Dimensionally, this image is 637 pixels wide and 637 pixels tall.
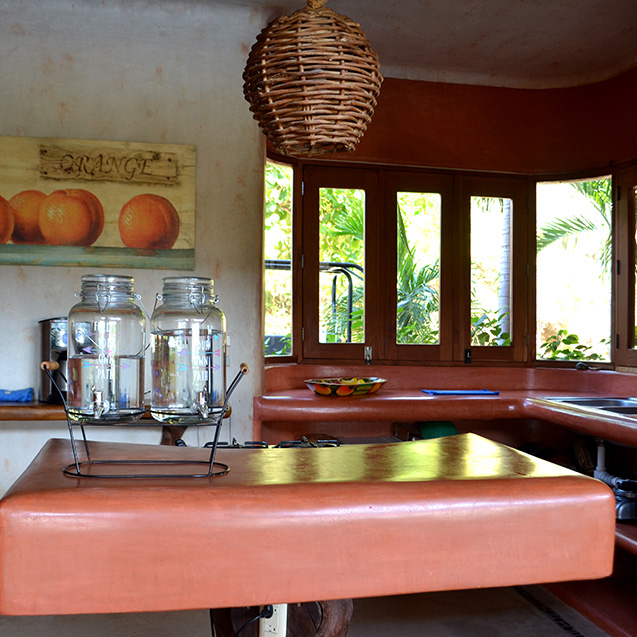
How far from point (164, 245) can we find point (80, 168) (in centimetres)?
59

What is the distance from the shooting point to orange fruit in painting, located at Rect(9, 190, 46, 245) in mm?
3748

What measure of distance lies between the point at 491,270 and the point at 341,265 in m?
1.04

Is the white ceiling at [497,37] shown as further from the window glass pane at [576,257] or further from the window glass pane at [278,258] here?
the window glass pane at [576,257]

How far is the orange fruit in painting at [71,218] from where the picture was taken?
378 cm

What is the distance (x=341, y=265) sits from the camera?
4.60 metres

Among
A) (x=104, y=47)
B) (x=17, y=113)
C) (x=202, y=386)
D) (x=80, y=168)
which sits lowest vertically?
(x=202, y=386)

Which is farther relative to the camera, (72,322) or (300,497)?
(72,322)

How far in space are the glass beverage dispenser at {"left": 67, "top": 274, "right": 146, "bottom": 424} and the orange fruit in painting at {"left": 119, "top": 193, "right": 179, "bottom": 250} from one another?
2.62 meters

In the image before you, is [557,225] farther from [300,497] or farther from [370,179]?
[300,497]

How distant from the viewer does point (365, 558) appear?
1172 mm

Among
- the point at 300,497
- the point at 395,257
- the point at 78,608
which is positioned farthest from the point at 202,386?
the point at 395,257

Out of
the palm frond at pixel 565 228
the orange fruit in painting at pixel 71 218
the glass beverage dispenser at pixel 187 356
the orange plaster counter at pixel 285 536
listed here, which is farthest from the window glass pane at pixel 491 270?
the glass beverage dispenser at pixel 187 356

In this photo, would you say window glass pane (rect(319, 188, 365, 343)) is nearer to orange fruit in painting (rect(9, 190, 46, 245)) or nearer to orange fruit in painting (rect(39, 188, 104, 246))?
orange fruit in painting (rect(39, 188, 104, 246))

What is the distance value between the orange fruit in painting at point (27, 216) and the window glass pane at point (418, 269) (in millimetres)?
2189
